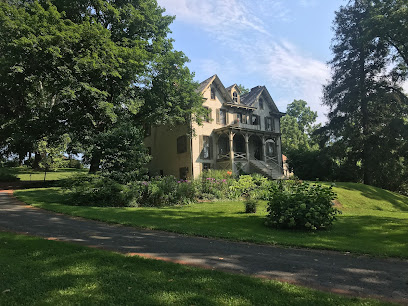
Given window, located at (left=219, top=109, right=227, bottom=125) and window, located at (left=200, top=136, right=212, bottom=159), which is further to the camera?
window, located at (left=219, top=109, right=227, bottom=125)

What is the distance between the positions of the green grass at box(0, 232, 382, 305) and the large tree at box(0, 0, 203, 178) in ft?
40.8

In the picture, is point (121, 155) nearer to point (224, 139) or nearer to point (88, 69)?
point (88, 69)

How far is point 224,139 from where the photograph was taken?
3209cm

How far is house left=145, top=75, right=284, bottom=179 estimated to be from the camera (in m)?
29.6

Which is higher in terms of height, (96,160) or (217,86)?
(217,86)

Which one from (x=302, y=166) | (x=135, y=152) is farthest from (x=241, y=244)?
(x=302, y=166)

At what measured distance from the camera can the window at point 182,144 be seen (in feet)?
99.2

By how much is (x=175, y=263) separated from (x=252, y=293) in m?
1.75

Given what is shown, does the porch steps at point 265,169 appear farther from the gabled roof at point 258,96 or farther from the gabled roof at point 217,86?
the gabled roof at point 258,96

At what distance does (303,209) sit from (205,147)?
2109 centimetres

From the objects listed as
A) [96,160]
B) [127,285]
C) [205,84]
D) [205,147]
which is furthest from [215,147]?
[127,285]

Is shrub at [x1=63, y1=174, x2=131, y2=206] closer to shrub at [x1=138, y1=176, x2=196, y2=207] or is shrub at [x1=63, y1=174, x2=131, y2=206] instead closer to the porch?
shrub at [x1=138, y1=176, x2=196, y2=207]

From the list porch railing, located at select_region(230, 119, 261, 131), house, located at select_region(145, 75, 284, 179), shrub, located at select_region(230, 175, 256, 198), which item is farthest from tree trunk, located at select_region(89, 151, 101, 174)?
porch railing, located at select_region(230, 119, 261, 131)

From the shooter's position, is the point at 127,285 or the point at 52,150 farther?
the point at 52,150
